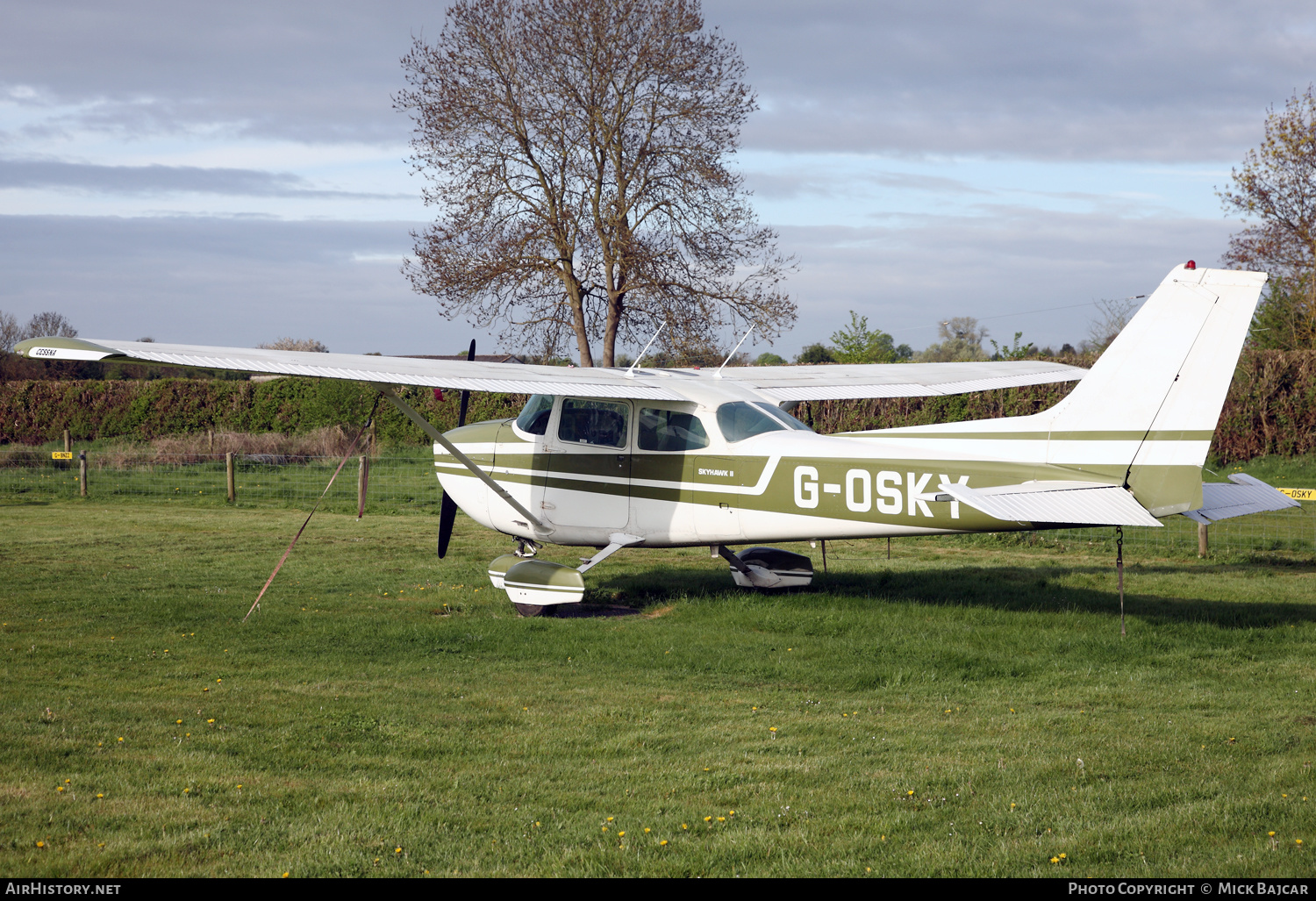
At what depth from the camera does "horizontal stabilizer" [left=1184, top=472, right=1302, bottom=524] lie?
27.8 feet

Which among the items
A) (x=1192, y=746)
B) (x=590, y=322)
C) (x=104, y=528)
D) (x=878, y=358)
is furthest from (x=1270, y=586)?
(x=878, y=358)

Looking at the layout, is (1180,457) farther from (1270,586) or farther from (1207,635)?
(1270,586)

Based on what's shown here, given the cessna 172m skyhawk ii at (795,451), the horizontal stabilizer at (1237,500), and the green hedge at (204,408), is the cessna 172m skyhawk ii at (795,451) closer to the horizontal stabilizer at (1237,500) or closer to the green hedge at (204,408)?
the horizontal stabilizer at (1237,500)

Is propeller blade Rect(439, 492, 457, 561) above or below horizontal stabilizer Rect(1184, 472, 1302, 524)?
below

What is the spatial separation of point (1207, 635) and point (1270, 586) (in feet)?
10.7

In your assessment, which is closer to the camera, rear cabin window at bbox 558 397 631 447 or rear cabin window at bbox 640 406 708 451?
rear cabin window at bbox 640 406 708 451

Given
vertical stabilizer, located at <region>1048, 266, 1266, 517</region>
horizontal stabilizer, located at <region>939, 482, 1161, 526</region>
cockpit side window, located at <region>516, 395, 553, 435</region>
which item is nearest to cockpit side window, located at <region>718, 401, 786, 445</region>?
cockpit side window, located at <region>516, 395, 553, 435</region>

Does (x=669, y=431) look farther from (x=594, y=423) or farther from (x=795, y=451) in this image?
(x=795, y=451)

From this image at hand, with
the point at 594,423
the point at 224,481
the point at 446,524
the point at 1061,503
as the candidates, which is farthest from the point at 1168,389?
the point at 224,481

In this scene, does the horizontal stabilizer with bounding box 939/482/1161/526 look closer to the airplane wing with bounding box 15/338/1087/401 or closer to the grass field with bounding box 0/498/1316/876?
the grass field with bounding box 0/498/1316/876

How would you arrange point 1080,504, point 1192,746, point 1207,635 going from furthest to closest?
point 1207,635, point 1080,504, point 1192,746

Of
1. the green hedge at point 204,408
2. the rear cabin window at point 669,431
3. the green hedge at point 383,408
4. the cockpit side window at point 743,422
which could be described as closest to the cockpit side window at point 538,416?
the rear cabin window at point 669,431

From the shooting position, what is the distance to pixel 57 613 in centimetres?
895

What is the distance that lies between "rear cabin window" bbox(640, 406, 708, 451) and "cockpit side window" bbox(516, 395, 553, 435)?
1.16 meters
